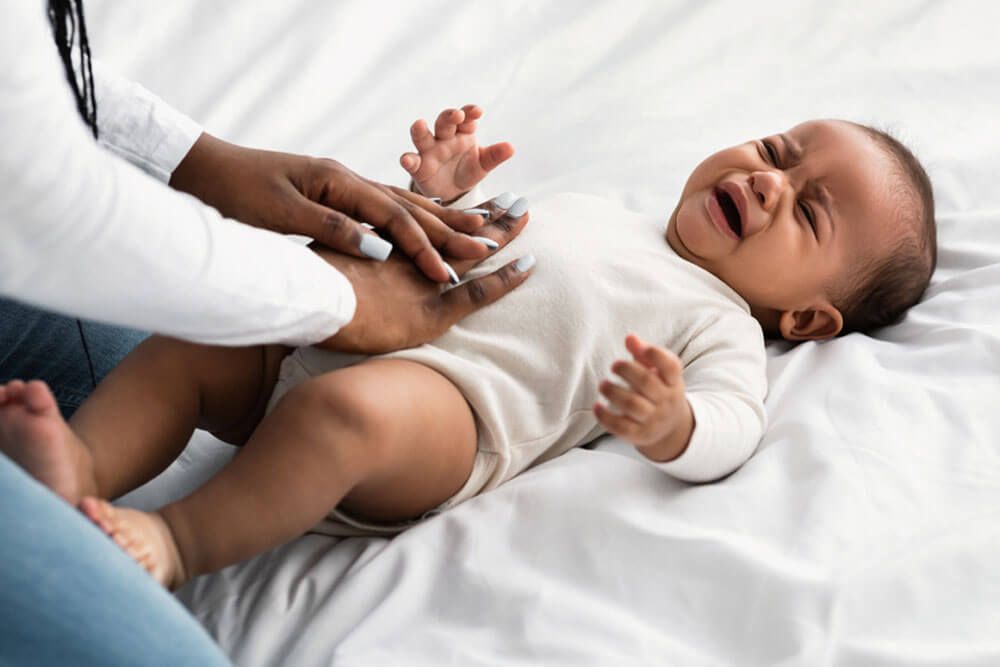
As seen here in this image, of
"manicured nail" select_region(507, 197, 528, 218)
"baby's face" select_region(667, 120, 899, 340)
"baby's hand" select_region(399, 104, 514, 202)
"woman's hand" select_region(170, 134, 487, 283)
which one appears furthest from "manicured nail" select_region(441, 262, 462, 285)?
"baby's face" select_region(667, 120, 899, 340)

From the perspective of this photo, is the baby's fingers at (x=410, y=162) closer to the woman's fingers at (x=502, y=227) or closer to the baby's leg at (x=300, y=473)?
the woman's fingers at (x=502, y=227)

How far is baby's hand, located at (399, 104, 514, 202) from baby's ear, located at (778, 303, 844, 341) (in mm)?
400

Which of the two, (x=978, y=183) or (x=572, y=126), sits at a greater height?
(x=572, y=126)

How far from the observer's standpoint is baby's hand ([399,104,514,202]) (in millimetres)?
1338

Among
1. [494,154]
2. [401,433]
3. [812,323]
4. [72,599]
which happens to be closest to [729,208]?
[812,323]

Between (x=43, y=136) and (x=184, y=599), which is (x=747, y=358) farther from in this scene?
(x=43, y=136)

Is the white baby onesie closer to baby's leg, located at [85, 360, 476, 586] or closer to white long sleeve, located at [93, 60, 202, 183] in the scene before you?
baby's leg, located at [85, 360, 476, 586]

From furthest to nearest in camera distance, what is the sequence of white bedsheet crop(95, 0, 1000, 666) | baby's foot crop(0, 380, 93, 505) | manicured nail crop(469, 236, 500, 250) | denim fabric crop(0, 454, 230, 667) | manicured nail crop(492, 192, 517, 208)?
manicured nail crop(492, 192, 517, 208) → manicured nail crop(469, 236, 500, 250) → white bedsheet crop(95, 0, 1000, 666) → baby's foot crop(0, 380, 93, 505) → denim fabric crop(0, 454, 230, 667)

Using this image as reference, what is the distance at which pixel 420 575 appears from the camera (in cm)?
99

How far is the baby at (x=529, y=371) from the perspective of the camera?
0.92 meters

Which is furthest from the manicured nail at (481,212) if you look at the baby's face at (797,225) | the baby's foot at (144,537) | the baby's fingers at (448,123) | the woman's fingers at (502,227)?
the baby's foot at (144,537)

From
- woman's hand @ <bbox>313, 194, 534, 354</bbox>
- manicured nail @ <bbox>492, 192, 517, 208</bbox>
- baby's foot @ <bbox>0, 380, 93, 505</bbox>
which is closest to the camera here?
baby's foot @ <bbox>0, 380, 93, 505</bbox>

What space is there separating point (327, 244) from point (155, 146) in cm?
26

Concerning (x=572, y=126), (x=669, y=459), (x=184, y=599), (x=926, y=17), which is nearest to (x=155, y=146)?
(x=184, y=599)
